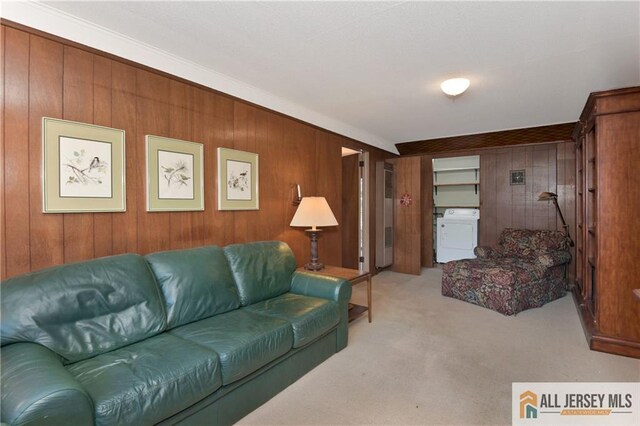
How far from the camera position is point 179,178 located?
2.45 m

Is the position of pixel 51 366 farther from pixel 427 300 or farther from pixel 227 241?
pixel 427 300

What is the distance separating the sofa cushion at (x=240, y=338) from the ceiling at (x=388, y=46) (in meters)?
1.95

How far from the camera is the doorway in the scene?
16.5ft

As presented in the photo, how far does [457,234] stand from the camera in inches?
232

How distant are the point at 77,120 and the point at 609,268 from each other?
4.20m

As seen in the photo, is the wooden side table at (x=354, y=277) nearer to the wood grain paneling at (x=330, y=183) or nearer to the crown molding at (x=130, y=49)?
the wood grain paneling at (x=330, y=183)

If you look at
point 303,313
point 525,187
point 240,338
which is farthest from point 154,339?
point 525,187

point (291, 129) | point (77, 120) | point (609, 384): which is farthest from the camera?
point (291, 129)

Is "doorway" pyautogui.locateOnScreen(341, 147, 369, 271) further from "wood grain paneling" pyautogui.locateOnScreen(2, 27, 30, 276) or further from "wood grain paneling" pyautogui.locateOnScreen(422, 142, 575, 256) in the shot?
"wood grain paneling" pyautogui.locateOnScreen(2, 27, 30, 276)

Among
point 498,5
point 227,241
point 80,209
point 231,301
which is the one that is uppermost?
point 498,5

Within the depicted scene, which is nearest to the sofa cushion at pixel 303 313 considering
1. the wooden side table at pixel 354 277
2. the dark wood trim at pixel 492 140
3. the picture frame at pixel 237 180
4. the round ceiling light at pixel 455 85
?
the wooden side table at pixel 354 277

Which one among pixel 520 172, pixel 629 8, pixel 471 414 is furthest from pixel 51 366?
pixel 520 172

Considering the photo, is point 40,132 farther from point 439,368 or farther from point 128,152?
point 439,368

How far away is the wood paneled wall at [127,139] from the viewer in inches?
67.4
